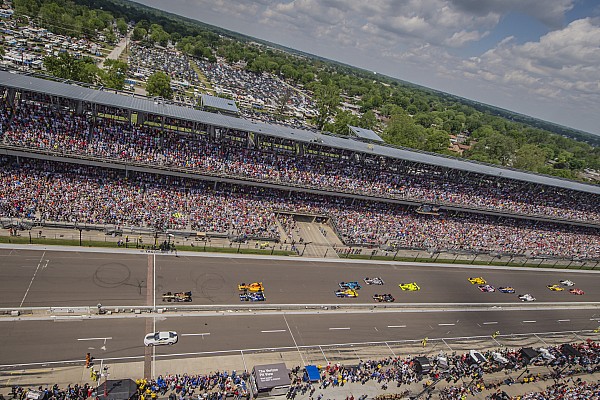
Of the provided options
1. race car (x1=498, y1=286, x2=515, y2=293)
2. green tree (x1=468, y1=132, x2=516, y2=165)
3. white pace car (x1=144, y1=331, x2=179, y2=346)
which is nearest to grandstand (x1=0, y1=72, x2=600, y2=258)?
race car (x1=498, y1=286, x2=515, y2=293)

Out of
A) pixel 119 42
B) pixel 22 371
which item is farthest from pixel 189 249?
pixel 119 42

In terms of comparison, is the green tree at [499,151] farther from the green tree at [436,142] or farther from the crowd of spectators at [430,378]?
the crowd of spectators at [430,378]

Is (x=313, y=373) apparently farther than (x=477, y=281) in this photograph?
No

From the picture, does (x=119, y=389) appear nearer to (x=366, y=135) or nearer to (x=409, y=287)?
(x=409, y=287)

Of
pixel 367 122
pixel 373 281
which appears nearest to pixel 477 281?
pixel 373 281

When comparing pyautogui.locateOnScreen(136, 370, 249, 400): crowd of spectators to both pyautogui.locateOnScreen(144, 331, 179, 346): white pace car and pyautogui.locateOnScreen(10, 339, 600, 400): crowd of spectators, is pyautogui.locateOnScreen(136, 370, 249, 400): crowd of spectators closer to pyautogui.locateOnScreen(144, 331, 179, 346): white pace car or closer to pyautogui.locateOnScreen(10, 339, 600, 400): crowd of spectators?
pyautogui.locateOnScreen(10, 339, 600, 400): crowd of spectators

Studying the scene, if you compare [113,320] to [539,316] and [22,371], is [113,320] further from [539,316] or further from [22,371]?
[539,316]

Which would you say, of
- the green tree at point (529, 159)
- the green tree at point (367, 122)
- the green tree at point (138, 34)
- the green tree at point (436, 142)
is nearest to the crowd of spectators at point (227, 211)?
the green tree at point (436, 142)
